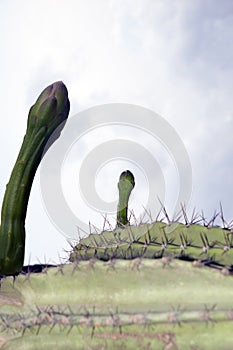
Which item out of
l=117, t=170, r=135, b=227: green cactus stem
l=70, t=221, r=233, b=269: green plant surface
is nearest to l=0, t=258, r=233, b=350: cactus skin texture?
l=70, t=221, r=233, b=269: green plant surface

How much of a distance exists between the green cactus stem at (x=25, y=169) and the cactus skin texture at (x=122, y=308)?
237mm

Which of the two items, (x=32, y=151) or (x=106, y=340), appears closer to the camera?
(x=106, y=340)

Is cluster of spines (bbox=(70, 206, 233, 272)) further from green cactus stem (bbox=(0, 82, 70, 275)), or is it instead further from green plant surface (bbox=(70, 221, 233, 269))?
green cactus stem (bbox=(0, 82, 70, 275))

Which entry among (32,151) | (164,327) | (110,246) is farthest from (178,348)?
(32,151)

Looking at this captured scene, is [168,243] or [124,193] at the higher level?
[124,193]

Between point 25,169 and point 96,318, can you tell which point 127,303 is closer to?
point 96,318

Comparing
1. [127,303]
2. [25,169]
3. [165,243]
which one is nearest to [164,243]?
[165,243]

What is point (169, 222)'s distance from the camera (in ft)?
5.41

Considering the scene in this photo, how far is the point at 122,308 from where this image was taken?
44.6 inches

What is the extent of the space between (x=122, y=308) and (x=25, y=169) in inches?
23.3

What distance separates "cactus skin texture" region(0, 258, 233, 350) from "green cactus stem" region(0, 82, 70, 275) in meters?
0.24

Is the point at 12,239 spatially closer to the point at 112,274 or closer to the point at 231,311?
the point at 112,274

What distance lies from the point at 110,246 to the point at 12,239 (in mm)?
294

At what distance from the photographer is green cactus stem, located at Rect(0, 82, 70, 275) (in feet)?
4.84
